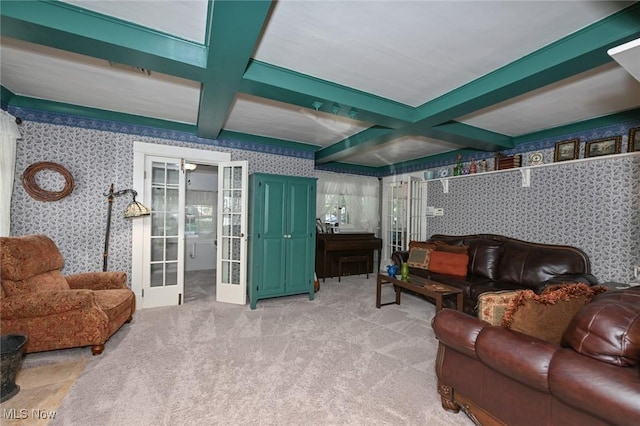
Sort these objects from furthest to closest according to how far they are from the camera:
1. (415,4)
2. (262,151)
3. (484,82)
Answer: (262,151) → (484,82) → (415,4)

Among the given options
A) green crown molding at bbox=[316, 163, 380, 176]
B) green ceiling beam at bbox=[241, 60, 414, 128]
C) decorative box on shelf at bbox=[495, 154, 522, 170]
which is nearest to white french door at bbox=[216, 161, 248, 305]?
green ceiling beam at bbox=[241, 60, 414, 128]

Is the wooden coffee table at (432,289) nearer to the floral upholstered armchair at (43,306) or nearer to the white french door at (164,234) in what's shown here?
the white french door at (164,234)

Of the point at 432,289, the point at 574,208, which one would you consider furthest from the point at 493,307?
the point at 574,208

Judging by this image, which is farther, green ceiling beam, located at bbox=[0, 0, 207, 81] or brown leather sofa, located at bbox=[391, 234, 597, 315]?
brown leather sofa, located at bbox=[391, 234, 597, 315]

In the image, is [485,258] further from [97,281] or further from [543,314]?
[97,281]

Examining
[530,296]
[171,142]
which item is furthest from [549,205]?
[171,142]

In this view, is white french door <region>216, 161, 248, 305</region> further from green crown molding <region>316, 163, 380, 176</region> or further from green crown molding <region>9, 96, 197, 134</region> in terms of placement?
green crown molding <region>316, 163, 380, 176</region>

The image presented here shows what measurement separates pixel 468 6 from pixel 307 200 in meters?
3.00

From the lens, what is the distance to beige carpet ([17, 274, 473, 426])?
1.76 m

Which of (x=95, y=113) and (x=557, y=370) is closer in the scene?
(x=557, y=370)

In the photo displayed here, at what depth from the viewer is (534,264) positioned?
3.36 metres

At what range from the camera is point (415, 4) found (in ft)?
5.03

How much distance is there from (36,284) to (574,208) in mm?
5777

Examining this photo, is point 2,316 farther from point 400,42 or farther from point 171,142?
point 400,42
